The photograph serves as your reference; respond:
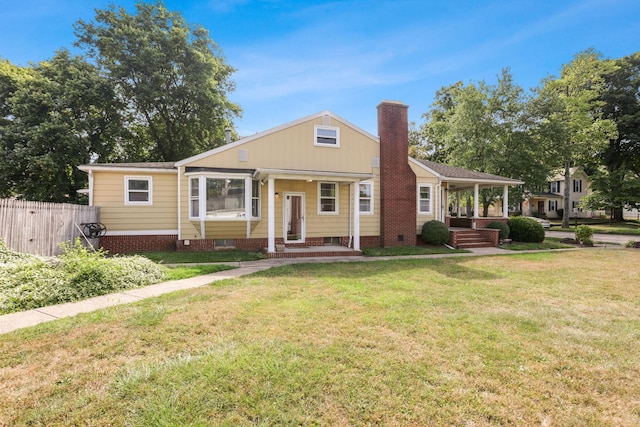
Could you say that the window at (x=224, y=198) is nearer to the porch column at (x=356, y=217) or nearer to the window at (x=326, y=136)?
the window at (x=326, y=136)

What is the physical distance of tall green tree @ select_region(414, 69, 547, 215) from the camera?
19.5 m

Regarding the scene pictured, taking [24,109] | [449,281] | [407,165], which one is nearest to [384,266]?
[449,281]

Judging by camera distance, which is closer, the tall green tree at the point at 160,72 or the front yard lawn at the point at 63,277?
the front yard lawn at the point at 63,277

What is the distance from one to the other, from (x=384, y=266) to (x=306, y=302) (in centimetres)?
440

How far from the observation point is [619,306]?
531 centimetres

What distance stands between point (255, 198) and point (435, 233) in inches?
311

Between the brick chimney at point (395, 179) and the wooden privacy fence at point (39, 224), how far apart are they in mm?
11219

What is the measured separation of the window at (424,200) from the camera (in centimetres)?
1442

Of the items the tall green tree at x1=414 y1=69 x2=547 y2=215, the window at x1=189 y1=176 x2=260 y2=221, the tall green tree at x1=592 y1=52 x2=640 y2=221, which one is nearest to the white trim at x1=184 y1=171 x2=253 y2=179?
the window at x1=189 y1=176 x2=260 y2=221

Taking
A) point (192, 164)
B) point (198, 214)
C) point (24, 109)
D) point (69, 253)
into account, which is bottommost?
point (69, 253)

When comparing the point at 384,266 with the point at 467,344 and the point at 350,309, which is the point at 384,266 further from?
the point at 467,344

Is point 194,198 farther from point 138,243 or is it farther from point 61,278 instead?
point 61,278

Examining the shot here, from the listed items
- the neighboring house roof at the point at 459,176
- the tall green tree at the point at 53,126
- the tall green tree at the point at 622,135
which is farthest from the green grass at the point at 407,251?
the tall green tree at the point at 622,135

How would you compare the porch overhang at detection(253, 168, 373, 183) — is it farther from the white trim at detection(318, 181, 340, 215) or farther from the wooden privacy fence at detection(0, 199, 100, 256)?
the wooden privacy fence at detection(0, 199, 100, 256)
